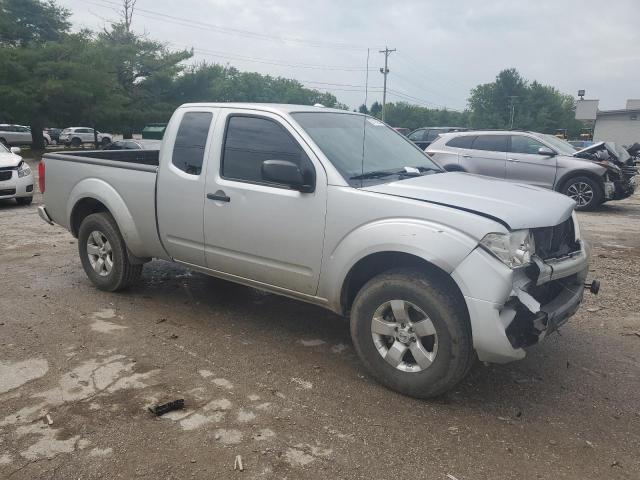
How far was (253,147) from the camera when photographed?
14.1 ft

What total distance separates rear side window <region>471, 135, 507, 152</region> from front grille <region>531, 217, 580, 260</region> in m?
9.25

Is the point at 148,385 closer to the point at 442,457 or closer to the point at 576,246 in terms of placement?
the point at 442,457

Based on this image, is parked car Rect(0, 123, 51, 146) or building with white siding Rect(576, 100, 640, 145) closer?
parked car Rect(0, 123, 51, 146)

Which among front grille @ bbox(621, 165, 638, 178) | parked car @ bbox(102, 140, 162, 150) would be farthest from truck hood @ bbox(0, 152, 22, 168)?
front grille @ bbox(621, 165, 638, 178)

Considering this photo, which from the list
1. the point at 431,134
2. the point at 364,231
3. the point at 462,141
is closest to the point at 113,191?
the point at 364,231

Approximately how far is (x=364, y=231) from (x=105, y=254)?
312 cm

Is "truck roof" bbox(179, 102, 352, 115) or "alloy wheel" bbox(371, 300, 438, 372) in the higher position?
"truck roof" bbox(179, 102, 352, 115)

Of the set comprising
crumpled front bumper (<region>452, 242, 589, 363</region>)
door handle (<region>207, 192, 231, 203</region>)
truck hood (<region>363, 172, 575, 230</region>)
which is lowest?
crumpled front bumper (<region>452, 242, 589, 363</region>)

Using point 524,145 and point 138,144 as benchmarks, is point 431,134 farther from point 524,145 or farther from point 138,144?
point 138,144

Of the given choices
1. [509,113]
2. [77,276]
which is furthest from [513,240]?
[509,113]

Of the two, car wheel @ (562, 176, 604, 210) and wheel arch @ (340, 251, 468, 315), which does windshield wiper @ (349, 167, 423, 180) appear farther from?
car wheel @ (562, 176, 604, 210)

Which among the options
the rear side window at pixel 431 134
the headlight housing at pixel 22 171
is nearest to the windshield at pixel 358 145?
the headlight housing at pixel 22 171

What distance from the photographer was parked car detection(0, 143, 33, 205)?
10984 mm

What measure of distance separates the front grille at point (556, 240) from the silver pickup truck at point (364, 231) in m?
0.02
